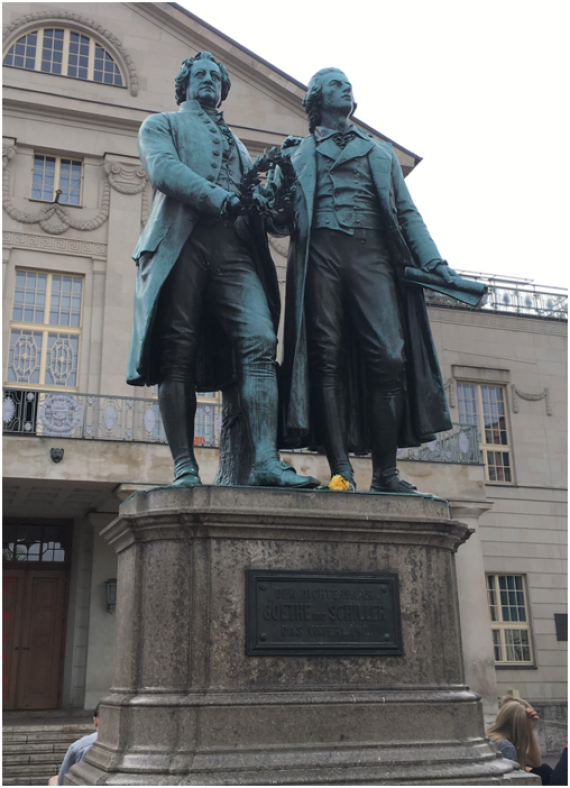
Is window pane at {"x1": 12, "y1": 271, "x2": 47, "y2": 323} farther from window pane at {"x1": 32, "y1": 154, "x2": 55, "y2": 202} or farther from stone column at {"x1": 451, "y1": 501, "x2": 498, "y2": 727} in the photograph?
stone column at {"x1": 451, "y1": 501, "x2": 498, "y2": 727}

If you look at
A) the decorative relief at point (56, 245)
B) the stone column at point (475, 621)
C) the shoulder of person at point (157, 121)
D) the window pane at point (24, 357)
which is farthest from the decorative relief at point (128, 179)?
the shoulder of person at point (157, 121)

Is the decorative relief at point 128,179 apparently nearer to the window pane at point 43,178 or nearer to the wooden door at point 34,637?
the window pane at point 43,178

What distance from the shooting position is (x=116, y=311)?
20.3 m

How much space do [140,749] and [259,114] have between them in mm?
21020

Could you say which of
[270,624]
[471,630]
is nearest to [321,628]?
[270,624]

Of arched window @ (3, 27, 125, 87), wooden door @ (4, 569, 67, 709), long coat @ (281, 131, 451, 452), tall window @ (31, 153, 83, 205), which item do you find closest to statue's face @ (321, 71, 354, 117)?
long coat @ (281, 131, 451, 452)

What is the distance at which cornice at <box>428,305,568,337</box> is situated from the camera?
81.9 feet

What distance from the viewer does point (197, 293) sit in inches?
195

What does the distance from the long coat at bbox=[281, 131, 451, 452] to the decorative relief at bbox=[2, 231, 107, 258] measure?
15966mm

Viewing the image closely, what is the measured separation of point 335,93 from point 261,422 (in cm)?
222

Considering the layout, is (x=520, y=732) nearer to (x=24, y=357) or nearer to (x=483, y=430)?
(x=24, y=357)

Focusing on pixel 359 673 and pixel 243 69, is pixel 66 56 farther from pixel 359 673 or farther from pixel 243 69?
pixel 359 673

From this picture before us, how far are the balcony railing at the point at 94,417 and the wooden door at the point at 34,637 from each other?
430 centimetres

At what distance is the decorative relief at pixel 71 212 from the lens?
66.7 ft
